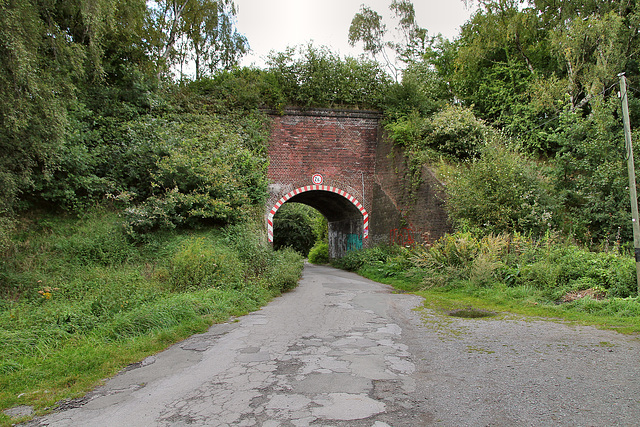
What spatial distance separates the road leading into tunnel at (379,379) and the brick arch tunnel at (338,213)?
11795mm

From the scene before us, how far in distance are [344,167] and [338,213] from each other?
4.42 m

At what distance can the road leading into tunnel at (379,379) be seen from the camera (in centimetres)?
297

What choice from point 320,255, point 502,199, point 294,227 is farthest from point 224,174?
point 294,227

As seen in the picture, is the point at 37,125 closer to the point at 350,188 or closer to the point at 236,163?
the point at 236,163

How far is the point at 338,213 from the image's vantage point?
22.1 m

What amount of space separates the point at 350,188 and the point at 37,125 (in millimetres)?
12428

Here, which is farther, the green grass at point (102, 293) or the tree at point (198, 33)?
the tree at point (198, 33)

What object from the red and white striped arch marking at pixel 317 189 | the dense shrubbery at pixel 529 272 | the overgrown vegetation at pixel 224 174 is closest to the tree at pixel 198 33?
the overgrown vegetation at pixel 224 174

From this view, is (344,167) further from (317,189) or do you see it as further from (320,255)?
(320,255)

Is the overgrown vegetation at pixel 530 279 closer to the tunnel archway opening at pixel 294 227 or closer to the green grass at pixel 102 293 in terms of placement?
the green grass at pixel 102 293

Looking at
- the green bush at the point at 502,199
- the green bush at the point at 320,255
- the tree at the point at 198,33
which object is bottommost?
the green bush at the point at 320,255

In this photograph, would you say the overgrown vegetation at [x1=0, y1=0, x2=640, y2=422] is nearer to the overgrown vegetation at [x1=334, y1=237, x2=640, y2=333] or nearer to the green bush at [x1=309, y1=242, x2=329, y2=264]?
the overgrown vegetation at [x1=334, y1=237, x2=640, y2=333]

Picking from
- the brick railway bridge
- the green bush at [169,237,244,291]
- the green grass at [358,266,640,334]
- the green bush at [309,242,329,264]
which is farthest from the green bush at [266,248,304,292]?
the green bush at [309,242,329,264]

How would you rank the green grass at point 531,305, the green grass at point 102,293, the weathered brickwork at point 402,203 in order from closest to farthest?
the green grass at point 102,293 < the green grass at point 531,305 < the weathered brickwork at point 402,203
